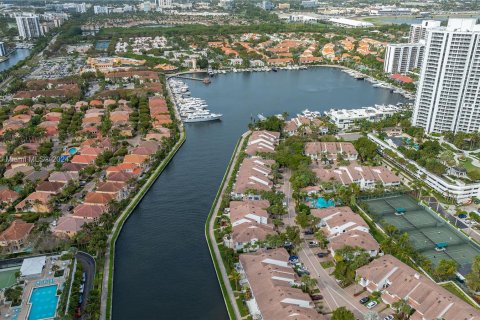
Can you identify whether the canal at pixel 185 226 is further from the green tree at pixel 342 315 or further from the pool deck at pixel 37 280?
A: the green tree at pixel 342 315

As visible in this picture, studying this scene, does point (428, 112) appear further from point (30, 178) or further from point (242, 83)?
point (30, 178)

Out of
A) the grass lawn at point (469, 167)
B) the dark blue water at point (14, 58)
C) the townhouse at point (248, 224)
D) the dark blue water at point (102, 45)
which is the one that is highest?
the dark blue water at point (102, 45)

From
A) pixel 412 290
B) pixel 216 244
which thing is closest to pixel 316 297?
pixel 412 290

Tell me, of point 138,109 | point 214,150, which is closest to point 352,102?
point 214,150

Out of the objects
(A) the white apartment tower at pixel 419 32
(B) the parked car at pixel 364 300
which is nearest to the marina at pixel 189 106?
(B) the parked car at pixel 364 300

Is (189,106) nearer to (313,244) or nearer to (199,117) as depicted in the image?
(199,117)
